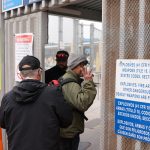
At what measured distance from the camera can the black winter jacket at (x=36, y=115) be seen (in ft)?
9.34

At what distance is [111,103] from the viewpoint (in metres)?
3.26

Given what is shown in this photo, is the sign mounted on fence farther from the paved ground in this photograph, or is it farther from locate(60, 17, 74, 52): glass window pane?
locate(60, 17, 74, 52): glass window pane

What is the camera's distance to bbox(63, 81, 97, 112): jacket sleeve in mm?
3360

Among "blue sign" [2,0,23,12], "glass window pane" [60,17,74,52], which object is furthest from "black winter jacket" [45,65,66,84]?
"glass window pane" [60,17,74,52]

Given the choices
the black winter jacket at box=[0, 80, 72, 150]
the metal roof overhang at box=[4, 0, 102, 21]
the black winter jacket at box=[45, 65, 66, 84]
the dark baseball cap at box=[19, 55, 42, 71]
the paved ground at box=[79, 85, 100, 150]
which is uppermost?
the metal roof overhang at box=[4, 0, 102, 21]

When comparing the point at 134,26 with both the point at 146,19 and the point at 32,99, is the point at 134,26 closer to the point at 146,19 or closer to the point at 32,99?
the point at 146,19

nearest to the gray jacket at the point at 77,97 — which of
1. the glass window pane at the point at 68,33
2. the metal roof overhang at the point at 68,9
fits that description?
the metal roof overhang at the point at 68,9

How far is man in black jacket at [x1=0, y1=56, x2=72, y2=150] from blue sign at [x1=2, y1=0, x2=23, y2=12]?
2.01 metres

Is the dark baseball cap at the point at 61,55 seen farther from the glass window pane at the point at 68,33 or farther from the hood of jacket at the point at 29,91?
the glass window pane at the point at 68,33

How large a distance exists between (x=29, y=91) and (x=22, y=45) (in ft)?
6.75

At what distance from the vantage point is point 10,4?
4926mm

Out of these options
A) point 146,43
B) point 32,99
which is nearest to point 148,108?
point 146,43

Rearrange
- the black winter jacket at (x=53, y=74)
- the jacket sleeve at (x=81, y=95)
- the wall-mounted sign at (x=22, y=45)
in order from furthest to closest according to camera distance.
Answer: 1. the black winter jacket at (x=53, y=74)
2. the wall-mounted sign at (x=22, y=45)
3. the jacket sleeve at (x=81, y=95)

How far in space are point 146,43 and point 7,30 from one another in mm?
2895
